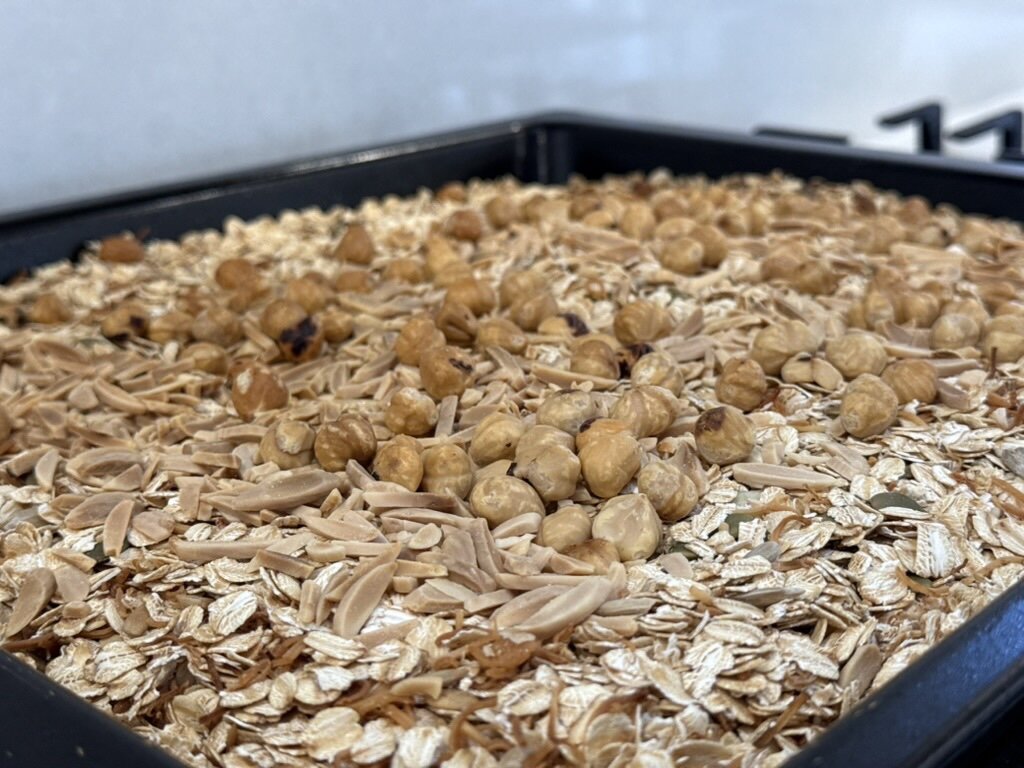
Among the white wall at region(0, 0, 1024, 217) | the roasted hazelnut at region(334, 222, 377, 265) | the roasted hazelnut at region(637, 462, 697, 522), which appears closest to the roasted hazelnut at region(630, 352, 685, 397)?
the roasted hazelnut at region(637, 462, 697, 522)

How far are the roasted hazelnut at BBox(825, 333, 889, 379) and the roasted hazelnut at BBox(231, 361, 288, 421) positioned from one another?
0.35 meters

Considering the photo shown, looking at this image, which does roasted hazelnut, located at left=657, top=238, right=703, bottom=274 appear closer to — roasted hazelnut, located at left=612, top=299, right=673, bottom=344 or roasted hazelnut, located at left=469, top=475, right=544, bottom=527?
roasted hazelnut, located at left=612, top=299, right=673, bottom=344

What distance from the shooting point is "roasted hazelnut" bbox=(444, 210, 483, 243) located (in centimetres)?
108

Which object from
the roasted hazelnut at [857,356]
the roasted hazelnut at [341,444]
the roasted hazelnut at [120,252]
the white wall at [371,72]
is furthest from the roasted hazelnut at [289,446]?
the white wall at [371,72]

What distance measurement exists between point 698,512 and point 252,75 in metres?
0.98

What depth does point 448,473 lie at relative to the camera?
2.09 ft

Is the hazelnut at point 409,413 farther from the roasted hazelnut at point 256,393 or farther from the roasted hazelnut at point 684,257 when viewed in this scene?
the roasted hazelnut at point 684,257

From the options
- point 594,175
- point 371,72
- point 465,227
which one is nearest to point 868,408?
point 465,227

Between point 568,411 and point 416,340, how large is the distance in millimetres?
161

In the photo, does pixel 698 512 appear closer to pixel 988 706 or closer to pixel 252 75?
pixel 988 706

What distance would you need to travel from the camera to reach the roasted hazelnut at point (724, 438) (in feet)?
2.17

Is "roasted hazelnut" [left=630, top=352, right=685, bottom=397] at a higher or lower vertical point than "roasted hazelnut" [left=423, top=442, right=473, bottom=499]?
higher

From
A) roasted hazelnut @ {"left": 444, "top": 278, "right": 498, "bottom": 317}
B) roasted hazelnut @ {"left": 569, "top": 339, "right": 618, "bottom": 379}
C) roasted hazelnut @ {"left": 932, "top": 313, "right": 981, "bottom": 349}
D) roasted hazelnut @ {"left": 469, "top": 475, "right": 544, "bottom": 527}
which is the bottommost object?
roasted hazelnut @ {"left": 469, "top": 475, "right": 544, "bottom": 527}

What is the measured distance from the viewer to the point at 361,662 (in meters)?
0.52
